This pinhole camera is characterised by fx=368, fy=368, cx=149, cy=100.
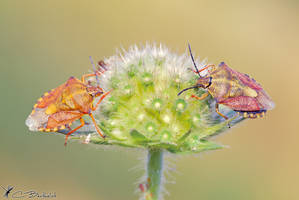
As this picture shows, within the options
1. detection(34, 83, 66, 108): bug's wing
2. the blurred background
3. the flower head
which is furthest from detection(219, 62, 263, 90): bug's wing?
the blurred background

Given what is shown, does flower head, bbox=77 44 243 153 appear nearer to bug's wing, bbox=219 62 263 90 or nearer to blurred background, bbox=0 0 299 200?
bug's wing, bbox=219 62 263 90

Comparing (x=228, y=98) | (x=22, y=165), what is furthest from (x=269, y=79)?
(x=228, y=98)

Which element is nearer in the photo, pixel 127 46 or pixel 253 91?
pixel 253 91

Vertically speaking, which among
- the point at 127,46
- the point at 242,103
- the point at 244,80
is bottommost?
the point at 242,103

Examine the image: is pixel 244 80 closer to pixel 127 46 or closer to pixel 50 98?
pixel 50 98

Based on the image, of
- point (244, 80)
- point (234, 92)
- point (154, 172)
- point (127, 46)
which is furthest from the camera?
point (127, 46)

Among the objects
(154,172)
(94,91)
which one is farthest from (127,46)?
(154,172)

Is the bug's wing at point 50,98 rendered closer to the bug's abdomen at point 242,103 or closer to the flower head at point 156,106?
the flower head at point 156,106
